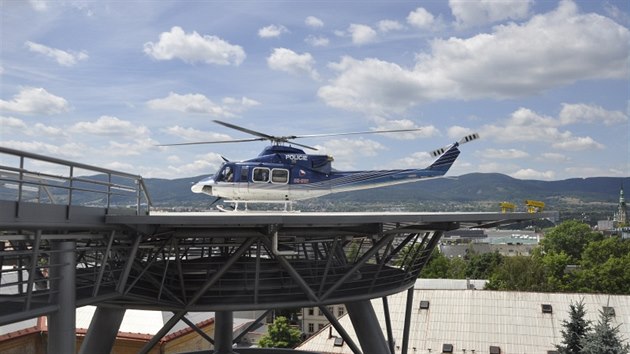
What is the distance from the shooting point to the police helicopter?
33438 millimetres

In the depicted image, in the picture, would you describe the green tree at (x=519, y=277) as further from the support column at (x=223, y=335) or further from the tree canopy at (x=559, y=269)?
the support column at (x=223, y=335)

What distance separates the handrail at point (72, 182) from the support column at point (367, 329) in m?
11.3

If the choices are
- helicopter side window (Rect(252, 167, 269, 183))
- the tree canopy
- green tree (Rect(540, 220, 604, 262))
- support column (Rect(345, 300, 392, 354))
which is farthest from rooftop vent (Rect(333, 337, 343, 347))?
green tree (Rect(540, 220, 604, 262))

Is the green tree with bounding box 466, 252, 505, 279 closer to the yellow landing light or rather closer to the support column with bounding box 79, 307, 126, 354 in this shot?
the yellow landing light

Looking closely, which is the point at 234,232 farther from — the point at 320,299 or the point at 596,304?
the point at 596,304

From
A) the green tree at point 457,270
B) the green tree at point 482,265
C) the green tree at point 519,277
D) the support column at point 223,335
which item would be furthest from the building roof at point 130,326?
the green tree at point 482,265

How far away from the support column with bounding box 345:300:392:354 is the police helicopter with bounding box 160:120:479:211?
8.48 m

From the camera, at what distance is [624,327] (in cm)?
4588

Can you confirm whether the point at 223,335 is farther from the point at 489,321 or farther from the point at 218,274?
the point at 489,321

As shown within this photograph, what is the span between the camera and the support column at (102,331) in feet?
78.3

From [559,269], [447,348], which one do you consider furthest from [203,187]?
[559,269]

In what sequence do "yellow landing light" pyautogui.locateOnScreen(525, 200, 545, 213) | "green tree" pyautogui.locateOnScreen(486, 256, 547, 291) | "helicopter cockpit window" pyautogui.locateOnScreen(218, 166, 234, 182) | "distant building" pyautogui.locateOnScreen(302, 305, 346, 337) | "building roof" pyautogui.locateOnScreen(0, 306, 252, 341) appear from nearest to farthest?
"yellow landing light" pyautogui.locateOnScreen(525, 200, 545, 213) < "helicopter cockpit window" pyautogui.locateOnScreen(218, 166, 234, 182) < "building roof" pyautogui.locateOnScreen(0, 306, 252, 341) < "green tree" pyautogui.locateOnScreen(486, 256, 547, 291) < "distant building" pyautogui.locateOnScreen(302, 305, 346, 337)

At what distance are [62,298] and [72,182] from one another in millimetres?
2859

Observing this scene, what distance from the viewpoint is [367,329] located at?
25859 mm
